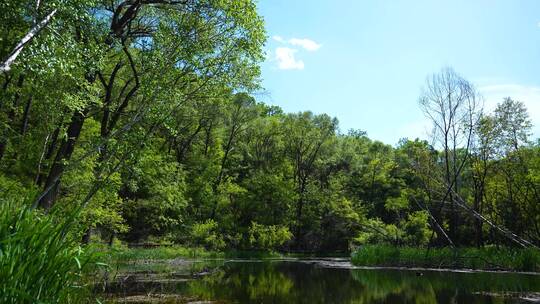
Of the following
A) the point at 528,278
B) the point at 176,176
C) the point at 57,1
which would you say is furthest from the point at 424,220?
the point at 57,1

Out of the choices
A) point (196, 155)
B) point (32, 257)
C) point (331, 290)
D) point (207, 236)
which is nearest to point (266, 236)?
point (207, 236)

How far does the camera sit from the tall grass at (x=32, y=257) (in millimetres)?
3416

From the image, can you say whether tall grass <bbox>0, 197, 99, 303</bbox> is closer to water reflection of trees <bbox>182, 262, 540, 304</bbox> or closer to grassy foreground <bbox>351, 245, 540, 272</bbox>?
water reflection of trees <bbox>182, 262, 540, 304</bbox>

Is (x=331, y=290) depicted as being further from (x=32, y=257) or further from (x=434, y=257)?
(x=32, y=257)

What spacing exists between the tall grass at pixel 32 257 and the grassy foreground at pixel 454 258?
20.1 meters

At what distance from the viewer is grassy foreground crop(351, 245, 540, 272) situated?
19.2 meters

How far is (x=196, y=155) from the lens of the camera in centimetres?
4412

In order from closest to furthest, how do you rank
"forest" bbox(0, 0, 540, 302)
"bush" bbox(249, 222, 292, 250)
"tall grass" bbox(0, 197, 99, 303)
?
"tall grass" bbox(0, 197, 99, 303) → "forest" bbox(0, 0, 540, 302) → "bush" bbox(249, 222, 292, 250)

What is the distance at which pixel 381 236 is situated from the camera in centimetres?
3406

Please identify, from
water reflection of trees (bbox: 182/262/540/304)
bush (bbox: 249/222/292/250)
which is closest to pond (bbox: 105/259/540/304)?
water reflection of trees (bbox: 182/262/540/304)

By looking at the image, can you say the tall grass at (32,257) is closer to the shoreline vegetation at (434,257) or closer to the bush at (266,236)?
the shoreline vegetation at (434,257)

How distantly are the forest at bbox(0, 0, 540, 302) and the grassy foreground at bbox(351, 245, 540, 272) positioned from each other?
3.37ft

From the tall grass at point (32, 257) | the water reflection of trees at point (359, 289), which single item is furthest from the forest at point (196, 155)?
the water reflection of trees at point (359, 289)

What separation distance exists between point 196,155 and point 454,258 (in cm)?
2818
